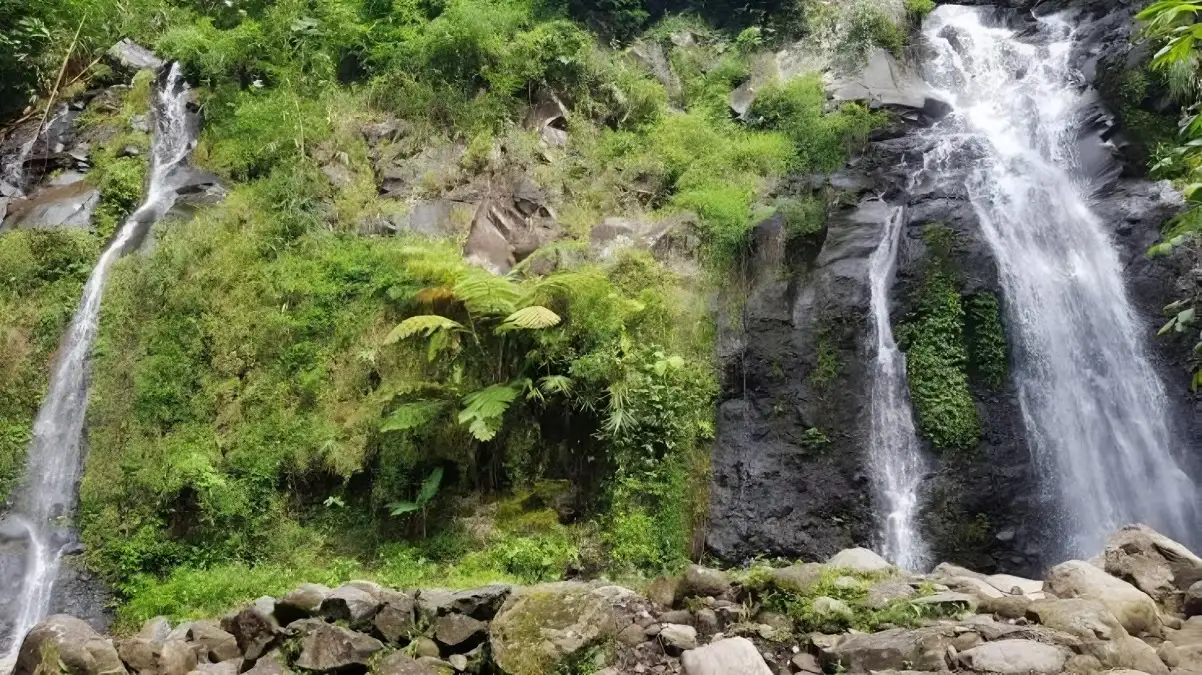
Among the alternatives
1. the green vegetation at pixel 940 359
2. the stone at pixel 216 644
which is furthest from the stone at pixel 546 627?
the green vegetation at pixel 940 359

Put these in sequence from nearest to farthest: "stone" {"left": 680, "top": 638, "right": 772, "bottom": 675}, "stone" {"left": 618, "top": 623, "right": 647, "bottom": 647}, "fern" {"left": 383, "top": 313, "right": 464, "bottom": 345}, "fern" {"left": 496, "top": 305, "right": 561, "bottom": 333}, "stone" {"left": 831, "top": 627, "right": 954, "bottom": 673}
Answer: "stone" {"left": 831, "top": 627, "right": 954, "bottom": 673}
"stone" {"left": 680, "top": 638, "right": 772, "bottom": 675}
"stone" {"left": 618, "top": 623, "right": 647, "bottom": 647}
"fern" {"left": 496, "top": 305, "right": 561, "bottom": 333}
"fern" {"left": 383, "top": 313, "right": 464, "bottom": 345}

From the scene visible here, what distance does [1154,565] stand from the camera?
21.8 feet

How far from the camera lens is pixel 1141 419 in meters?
9.90

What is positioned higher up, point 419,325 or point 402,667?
point 419,325

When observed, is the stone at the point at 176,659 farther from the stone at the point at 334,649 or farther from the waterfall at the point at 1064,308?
the waterfall at the point at 1064,308

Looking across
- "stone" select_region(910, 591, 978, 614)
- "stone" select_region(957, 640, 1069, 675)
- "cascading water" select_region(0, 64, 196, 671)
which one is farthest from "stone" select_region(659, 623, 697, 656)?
"cascading water" select_region(0, 64, 196, 671)

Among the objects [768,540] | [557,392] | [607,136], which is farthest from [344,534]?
[607,136]

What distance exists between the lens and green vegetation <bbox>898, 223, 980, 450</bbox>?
394 inches

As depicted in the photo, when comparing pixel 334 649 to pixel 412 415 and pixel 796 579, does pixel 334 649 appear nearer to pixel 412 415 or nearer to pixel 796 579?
pixel 796 579

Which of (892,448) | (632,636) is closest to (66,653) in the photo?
(632,636)

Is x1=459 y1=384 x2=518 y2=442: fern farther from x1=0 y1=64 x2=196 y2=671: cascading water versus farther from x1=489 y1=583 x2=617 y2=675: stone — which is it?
x1=0 y1=64 x2=196 y2=671: cascading water

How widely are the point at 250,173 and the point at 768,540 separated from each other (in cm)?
1042

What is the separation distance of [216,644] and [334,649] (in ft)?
3.94

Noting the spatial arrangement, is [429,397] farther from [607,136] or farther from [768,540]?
[607,136]
